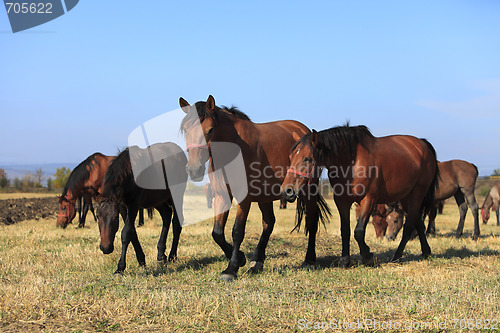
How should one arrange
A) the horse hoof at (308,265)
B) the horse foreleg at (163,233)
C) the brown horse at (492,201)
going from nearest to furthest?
the horse hoof at (308,265)
the horse foreleg at (163,233)
the brown horse at (492,201)

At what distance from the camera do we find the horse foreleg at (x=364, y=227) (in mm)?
7019

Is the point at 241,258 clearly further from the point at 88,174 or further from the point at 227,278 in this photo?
the point at 88,174

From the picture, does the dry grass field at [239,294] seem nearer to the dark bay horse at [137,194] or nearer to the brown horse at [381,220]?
the dark bay horse at [137,194]

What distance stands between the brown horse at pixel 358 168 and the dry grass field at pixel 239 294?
0.93 metres

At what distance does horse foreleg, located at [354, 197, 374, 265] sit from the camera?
23.0 feet

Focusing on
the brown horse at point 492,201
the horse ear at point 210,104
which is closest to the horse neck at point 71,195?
the horse ear at point 210,104

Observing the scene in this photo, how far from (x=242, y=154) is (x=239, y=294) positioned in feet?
6.79

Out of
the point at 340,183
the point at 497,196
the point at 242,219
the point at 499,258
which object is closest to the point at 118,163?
the point at 242,219

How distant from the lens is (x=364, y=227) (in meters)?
7.02

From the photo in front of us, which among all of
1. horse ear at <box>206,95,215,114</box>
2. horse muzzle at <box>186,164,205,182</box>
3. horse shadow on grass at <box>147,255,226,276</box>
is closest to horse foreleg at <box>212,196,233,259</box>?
horse muzzle at <box>186,164,205,182</box>

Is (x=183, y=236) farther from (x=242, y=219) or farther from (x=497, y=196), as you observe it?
(x=497, y=196)

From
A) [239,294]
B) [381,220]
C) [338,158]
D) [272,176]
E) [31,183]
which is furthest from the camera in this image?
[31,183]

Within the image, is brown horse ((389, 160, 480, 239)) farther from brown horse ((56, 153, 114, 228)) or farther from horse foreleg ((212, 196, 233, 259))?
brown horse ((56, 153, 114, 228))

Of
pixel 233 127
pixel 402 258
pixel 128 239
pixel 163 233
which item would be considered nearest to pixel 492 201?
pixel 402 258
